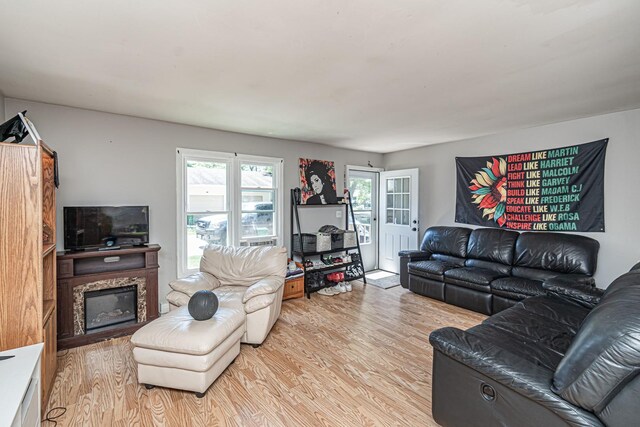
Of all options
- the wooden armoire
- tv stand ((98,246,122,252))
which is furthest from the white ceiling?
tv stand ((98,246,122,252))

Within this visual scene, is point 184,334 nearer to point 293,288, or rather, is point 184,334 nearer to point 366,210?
point 293,288

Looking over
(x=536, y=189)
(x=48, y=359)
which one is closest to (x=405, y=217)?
(x=536, y=189)

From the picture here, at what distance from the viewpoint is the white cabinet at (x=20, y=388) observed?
1234mm

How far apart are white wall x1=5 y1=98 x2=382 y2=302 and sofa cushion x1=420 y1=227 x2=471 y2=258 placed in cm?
339

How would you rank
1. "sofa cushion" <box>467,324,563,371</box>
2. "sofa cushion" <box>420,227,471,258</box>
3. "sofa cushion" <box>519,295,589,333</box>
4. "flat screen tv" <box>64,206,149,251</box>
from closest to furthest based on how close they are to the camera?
"sofa cushion" <box>467,324,563,371</box> → "sofa cushion" <box>519,295,589,333</box> → "flat screen tv" <box>64,206,149,251</box> → "sofa cushion" <box>420,227,471,258</box>

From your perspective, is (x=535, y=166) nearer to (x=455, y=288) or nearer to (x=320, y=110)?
(x=455, y=288)

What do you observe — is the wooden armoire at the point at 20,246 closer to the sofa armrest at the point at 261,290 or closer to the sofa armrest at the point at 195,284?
the sofa armrest at the point at 195,284

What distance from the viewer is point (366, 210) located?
5996 millimetres

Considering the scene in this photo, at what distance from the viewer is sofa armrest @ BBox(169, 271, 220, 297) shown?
9.45 ft

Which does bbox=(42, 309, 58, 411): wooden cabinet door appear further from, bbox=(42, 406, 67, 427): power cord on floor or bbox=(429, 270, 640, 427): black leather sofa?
bbox=(429, 270, 640, 427): black leather sofa

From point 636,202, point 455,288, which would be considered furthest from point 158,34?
point 636,202

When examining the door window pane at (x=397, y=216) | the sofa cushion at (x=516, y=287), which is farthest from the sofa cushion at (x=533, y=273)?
the door window pane at (x=397, y=216)

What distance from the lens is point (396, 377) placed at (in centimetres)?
238

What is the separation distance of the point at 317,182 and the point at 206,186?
1822 millimetres
